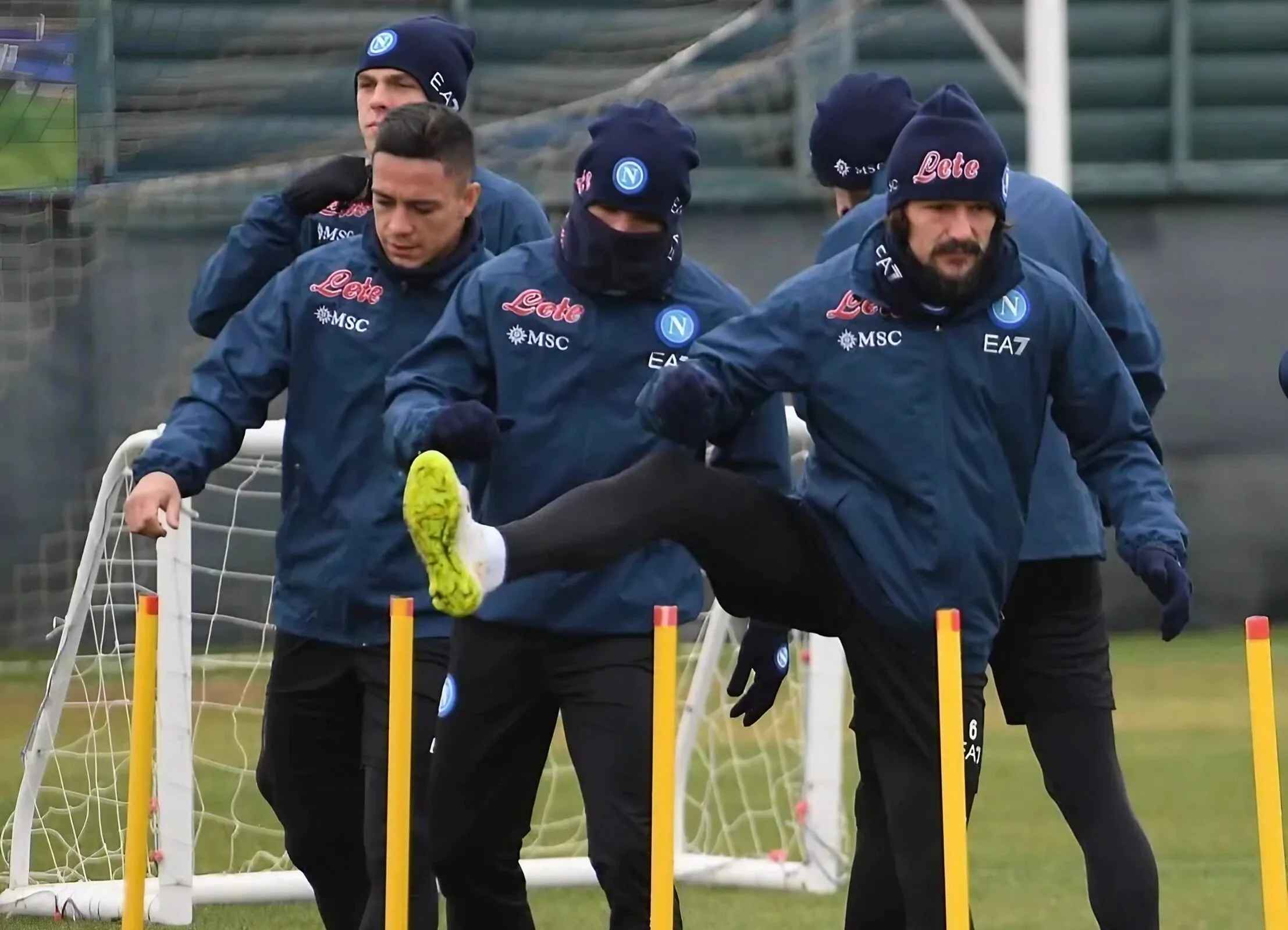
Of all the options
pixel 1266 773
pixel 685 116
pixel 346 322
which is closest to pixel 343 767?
pixel 346 322

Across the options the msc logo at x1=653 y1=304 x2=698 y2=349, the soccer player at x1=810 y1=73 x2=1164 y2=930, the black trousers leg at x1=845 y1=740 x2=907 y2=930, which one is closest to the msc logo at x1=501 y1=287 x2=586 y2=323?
the msc logo at x1=653 y1=304 x2=698 y2=349

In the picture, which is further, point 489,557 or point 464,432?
point 464,432

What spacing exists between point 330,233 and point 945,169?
5.58ft

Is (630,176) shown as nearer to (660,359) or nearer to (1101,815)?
(660,359)

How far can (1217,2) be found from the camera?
13.6 m

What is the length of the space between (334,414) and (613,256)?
2.38 feet

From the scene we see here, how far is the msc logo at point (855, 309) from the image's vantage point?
4117mm

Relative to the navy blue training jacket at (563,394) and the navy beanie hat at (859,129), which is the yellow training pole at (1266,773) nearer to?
the navy blue training jacket at (563,394)

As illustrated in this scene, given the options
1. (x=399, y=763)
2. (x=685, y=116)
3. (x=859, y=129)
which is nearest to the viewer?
(x=399, y=763)

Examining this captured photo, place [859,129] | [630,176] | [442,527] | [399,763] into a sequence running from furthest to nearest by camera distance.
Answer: [859,129] < [630,176] < [399,763] < [442,527]

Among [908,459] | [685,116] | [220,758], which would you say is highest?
[685,116]

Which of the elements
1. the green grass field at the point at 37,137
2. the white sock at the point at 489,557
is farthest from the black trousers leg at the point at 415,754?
the green grass field at the point at 37,137

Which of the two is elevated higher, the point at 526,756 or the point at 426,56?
the point at 426,56

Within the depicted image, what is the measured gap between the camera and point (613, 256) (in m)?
4.48
